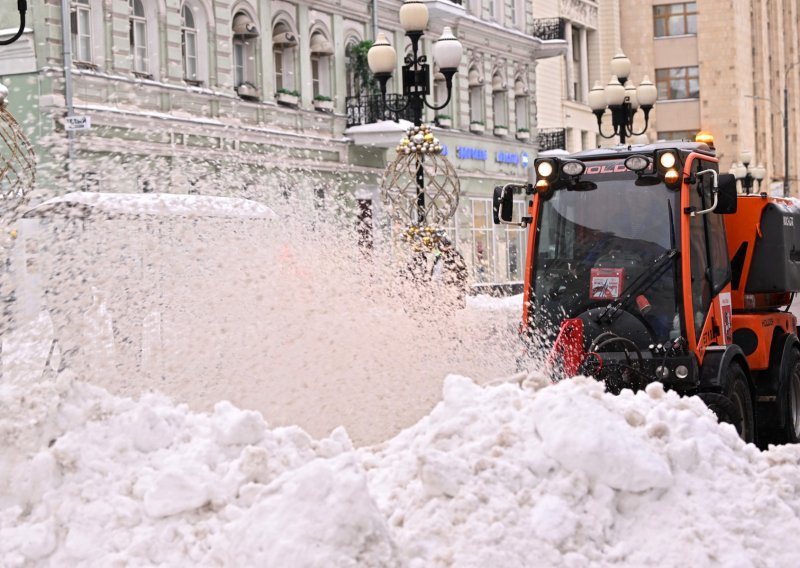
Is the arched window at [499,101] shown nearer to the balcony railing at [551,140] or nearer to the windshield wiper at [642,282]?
the balcony railing at [551,140]

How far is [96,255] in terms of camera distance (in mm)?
12555

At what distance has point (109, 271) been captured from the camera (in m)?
12.2

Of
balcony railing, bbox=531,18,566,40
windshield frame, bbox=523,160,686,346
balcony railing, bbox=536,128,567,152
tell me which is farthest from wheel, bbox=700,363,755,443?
balcony railing, bbox=531,18,566,40

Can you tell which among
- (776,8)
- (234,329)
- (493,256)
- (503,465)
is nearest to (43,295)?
(234,329)

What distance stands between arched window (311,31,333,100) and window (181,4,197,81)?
4.51 m

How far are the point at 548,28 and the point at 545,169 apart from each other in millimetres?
36421

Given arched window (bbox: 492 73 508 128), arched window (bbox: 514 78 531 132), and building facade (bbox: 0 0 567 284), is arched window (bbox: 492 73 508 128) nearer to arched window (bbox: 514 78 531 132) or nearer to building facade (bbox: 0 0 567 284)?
building facade (bbox: 0 0 567 284)

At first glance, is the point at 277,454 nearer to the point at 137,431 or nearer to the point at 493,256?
the point at 137,431

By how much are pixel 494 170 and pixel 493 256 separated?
3.63 m

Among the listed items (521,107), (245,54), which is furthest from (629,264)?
(521,107)

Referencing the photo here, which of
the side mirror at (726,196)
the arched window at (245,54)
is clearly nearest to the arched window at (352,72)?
the arched window at (245,54)

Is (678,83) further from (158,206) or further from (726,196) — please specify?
(726,196)

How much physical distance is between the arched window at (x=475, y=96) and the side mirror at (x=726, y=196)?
30677 mm

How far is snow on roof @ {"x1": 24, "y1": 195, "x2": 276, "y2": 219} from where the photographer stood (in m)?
15.0
